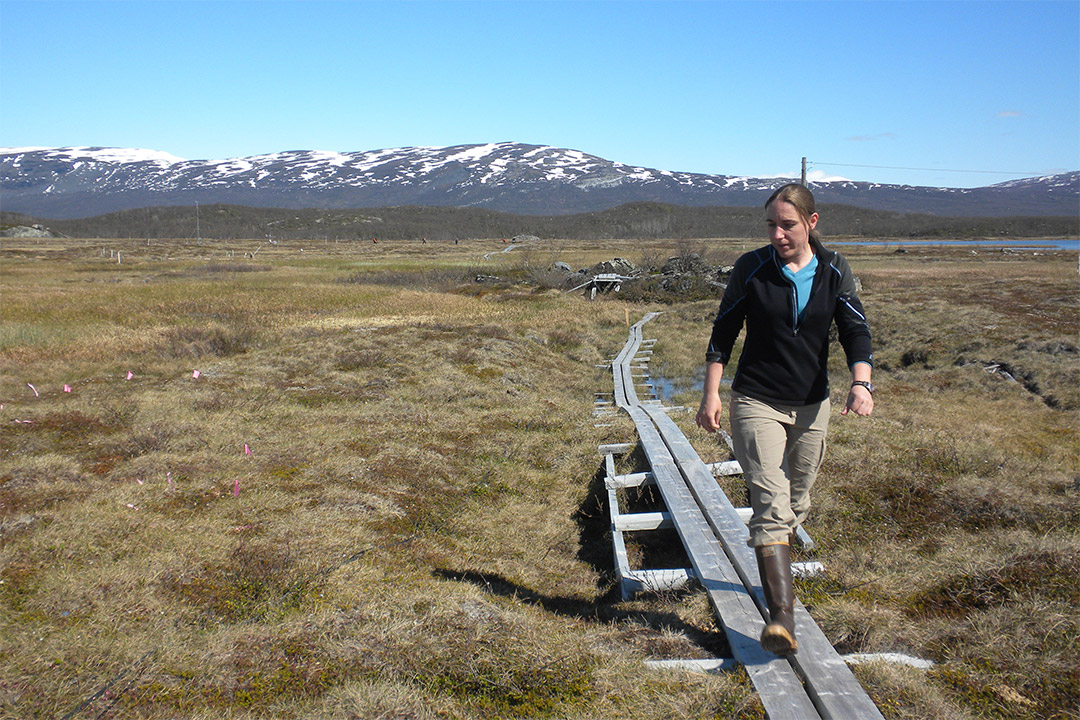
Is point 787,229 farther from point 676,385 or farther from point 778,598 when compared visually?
point 676,385

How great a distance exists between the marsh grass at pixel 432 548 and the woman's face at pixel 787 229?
198 cm

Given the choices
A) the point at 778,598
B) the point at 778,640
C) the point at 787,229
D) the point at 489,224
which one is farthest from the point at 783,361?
the point at 489,224

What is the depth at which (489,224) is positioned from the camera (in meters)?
153

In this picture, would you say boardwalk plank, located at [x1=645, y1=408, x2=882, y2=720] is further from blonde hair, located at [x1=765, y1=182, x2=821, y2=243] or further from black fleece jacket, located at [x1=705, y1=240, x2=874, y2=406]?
blonde hair, located at [x1=765, y1=182, x2=821, y2=243]

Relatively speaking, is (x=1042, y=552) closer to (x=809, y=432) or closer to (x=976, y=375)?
(x=809, y=432)

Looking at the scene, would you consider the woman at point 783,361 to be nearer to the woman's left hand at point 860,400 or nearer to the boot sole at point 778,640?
the woman's left hand at point 860,400

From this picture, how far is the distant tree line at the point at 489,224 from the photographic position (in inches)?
5182

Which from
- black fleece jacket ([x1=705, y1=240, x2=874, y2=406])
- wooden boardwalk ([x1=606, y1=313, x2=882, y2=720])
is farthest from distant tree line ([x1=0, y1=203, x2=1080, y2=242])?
black fleece jacket ([x1=705, y1=240, x2=874, y2=406])

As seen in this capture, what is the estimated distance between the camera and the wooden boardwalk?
117 inches

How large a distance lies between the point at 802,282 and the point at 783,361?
399mm

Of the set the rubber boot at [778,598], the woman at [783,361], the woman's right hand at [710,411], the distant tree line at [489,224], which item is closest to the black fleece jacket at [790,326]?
the woman at [783,361]

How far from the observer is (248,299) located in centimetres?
2766

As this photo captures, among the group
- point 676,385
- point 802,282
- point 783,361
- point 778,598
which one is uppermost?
point 802,282

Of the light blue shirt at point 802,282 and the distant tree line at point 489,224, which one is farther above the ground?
the distant tree line at point 489,224
